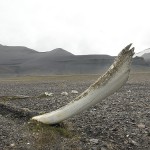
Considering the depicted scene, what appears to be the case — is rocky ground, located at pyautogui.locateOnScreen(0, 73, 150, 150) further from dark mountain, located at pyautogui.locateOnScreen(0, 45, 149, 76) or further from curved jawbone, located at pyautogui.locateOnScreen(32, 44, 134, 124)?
dark mountain, located at pyautogui.locateOnScreen(0, 45, 149, 76)

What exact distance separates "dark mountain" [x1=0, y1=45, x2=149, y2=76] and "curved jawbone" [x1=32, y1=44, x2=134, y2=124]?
14657 cm

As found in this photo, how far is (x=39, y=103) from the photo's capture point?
15867 millimetres

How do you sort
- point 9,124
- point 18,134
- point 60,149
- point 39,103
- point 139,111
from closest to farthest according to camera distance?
point 60,149
point 18,134
point 9,124
point 139,111
point 39,103

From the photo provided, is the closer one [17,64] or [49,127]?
[49,127]

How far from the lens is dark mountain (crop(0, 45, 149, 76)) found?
163337mm

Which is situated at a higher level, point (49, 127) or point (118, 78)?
point (118, 78)

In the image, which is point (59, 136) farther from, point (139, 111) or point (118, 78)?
point (139, 111)

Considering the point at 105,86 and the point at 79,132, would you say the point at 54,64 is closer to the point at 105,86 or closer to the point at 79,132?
the point at 79,132

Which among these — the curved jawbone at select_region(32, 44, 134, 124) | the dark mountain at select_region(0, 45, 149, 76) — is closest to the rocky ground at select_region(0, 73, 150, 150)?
the curved jawbone at select_region(32, 44, 134, 124)

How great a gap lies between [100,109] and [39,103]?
9.48 ft

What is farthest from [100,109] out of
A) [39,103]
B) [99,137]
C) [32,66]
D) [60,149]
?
[32,66]

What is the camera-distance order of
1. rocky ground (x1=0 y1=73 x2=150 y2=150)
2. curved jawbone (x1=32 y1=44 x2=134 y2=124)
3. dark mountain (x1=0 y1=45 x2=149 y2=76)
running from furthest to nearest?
dark mountain (x1=0 y1=45 x2=149 y2=76)
curved jawbone (x1=32 y1=44 x2=134 y2=124)
rocky ground (x1=0 y1=73 x2=150 y2=150)

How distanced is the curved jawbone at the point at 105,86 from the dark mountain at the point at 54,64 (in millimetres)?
146566

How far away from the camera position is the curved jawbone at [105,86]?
31.2 feet
